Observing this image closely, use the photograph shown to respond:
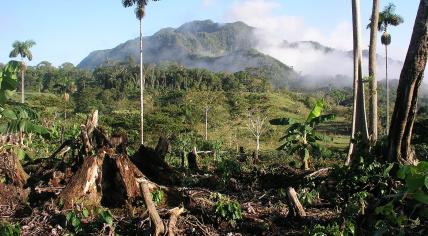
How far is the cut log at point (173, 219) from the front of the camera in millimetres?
5691

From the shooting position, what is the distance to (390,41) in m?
36.7

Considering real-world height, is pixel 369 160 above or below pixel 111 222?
above

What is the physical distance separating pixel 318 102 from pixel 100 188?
753cm

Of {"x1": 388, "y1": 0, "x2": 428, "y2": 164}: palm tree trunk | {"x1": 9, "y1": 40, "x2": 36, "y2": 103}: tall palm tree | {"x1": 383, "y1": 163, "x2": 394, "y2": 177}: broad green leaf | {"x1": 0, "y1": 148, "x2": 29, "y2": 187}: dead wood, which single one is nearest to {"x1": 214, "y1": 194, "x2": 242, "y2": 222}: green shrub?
{"x1": 383, "y1": 163, "x2": 394, "y2": 177}: broad green leaf

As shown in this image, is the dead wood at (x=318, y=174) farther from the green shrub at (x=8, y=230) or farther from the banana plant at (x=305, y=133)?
the green shrub at (x=8, y=230)

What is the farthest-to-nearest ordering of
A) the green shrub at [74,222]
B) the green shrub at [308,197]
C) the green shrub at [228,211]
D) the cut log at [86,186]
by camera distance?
1. the green shrub at [308,197]
2. the cut log at [86,186]
3. the green shrub at [228,211]
4. the green shrub at [74,222]

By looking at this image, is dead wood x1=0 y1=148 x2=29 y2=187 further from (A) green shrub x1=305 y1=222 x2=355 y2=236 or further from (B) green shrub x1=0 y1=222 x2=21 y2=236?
(A) green shrub x1=305 y1=222 x2=355 y2=236

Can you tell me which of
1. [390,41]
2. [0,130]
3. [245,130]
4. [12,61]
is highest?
[390,41]

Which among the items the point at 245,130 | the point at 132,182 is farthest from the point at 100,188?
the point at 245,130

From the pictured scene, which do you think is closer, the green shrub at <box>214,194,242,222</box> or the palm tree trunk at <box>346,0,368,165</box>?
the green shrub at <box>214,194,242,222</box>

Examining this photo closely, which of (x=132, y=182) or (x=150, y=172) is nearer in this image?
(x=132, y=182)

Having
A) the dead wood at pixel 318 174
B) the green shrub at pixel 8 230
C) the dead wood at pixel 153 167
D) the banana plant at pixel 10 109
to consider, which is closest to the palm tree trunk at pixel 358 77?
the dead wood at pixel 318 174

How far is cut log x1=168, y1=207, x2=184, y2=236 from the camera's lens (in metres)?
5.69

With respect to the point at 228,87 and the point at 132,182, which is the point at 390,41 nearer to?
the point at 132,182
